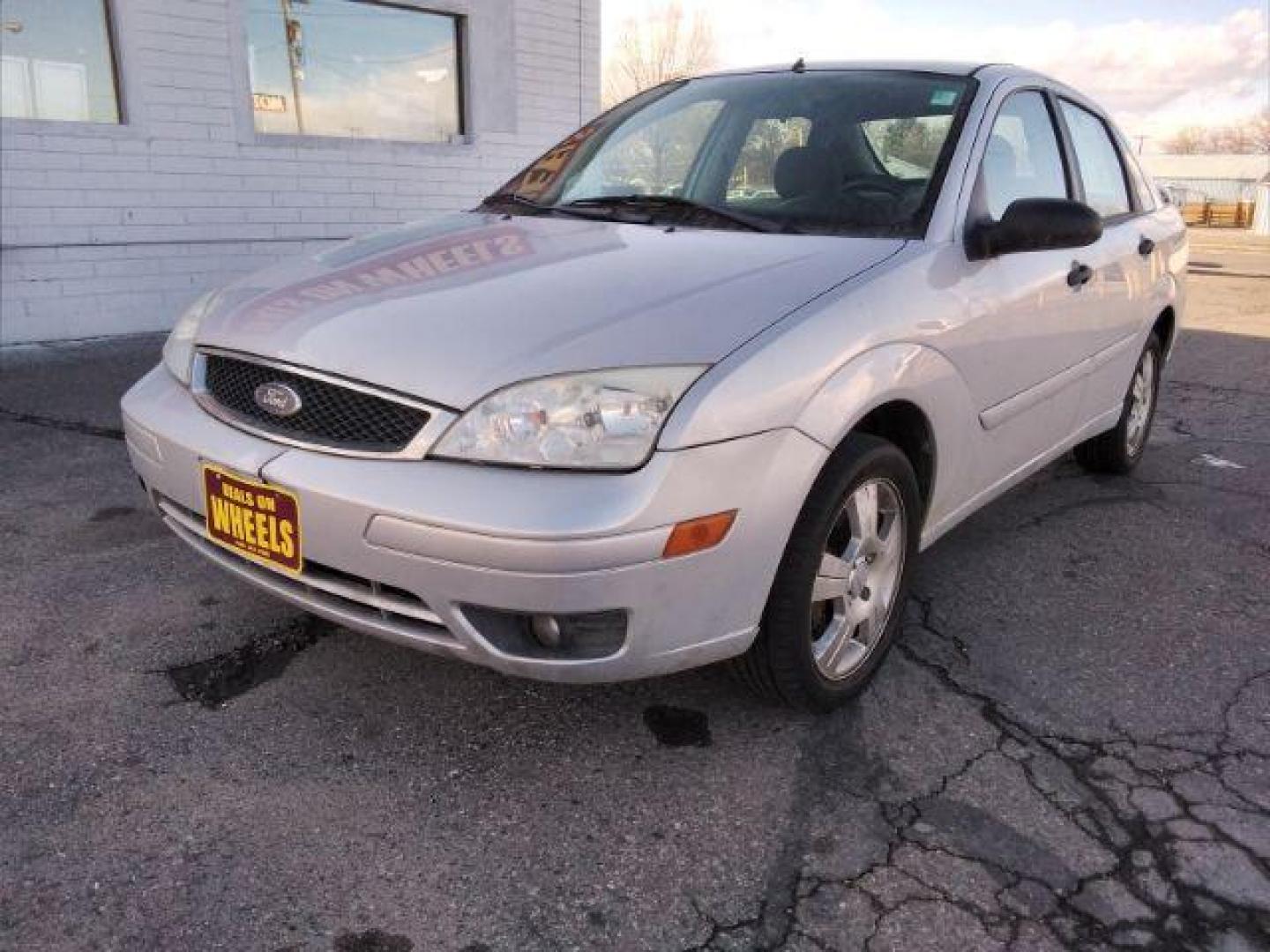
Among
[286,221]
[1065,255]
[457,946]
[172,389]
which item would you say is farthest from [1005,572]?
[286,221]

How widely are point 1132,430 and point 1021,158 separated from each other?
6.09 ft

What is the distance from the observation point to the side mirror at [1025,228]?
2744 mm

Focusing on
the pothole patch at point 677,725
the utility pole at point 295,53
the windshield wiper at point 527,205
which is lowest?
the pothole patch at point 677,725

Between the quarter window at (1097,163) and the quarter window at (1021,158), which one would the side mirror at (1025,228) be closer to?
the quarter window at (1021,158)

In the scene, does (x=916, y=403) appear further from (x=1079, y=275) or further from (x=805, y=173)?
(x=1079, y=275)

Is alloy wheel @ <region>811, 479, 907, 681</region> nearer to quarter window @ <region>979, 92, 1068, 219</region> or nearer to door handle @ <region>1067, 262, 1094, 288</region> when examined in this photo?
quarter window @ <region>979, 92, 1068, 219</region>

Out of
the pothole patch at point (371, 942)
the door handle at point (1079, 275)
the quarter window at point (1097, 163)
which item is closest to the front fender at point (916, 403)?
the door handle at point (1079, 275)

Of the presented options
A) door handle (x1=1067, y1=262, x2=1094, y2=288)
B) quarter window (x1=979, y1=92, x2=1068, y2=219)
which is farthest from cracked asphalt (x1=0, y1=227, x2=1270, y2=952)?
quarter window (x1=979, y1=92, x2=1068, y2=219)

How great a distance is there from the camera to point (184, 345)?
270 cm

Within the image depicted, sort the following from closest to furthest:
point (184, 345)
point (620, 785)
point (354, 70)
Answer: point (620, 785) < point (184, 345) < point (354, 70)

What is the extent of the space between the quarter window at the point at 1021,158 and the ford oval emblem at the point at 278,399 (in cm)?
196

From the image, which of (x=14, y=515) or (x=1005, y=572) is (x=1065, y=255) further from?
(x=14, y=515)

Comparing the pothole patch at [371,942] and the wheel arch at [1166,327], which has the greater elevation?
the wheel arch at [1166,327]

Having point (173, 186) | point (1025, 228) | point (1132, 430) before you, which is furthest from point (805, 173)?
point (173, 186)
